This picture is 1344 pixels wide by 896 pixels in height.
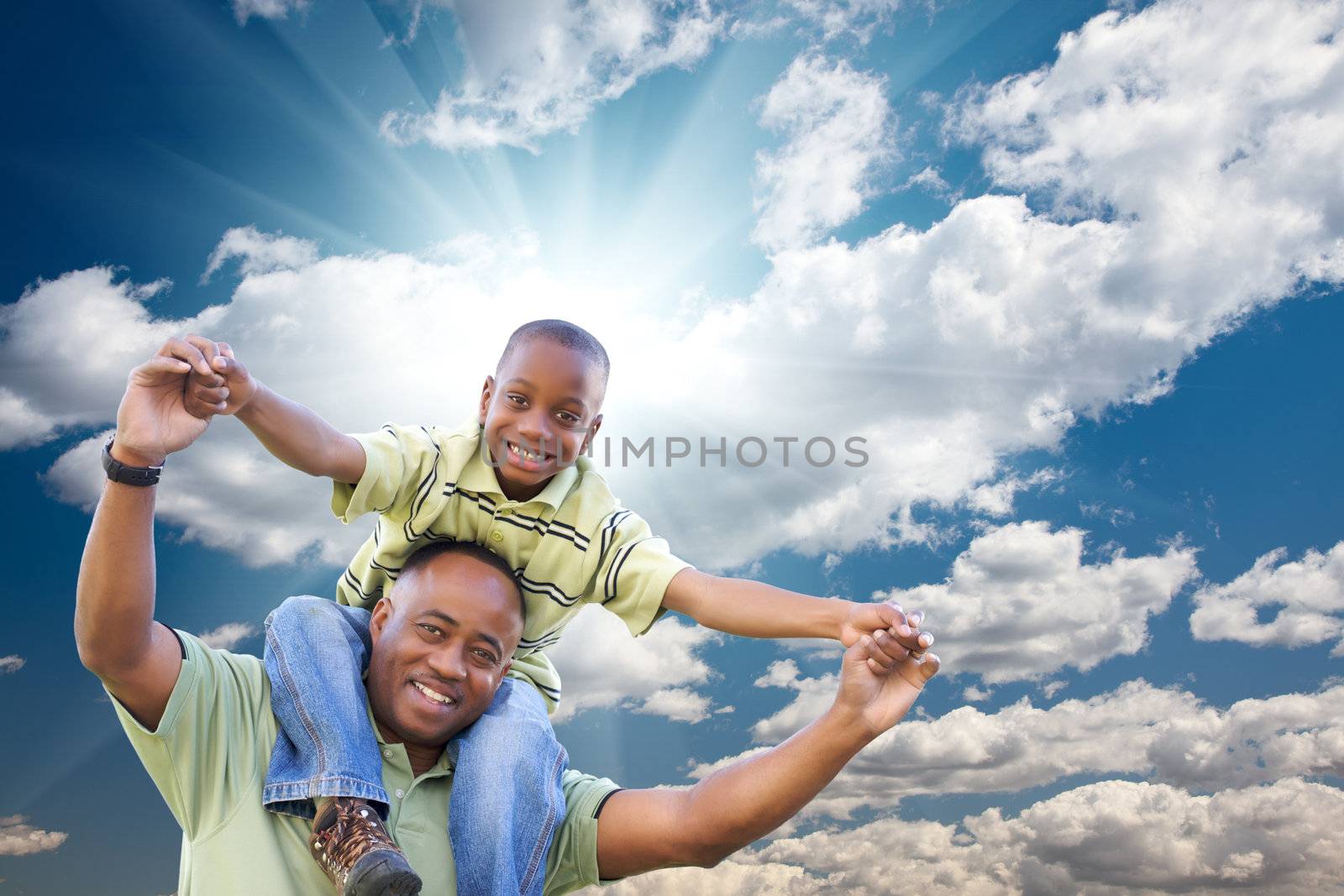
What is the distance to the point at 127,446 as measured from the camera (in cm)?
320

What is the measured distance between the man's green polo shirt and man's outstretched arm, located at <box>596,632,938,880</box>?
822 mm

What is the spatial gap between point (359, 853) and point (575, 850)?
51.9 inches

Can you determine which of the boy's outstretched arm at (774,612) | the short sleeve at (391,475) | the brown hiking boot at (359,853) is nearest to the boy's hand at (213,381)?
the short sleeve at (391,475)

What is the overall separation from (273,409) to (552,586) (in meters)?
1.51

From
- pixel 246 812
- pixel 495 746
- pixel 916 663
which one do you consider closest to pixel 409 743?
pixel 495 746

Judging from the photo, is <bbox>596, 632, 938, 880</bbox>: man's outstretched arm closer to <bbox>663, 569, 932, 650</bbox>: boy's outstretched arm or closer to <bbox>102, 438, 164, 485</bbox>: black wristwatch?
<bbox>663, 569, 932, 650</bbox>: boy's outstretched arm

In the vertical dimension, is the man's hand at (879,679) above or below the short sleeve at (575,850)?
above

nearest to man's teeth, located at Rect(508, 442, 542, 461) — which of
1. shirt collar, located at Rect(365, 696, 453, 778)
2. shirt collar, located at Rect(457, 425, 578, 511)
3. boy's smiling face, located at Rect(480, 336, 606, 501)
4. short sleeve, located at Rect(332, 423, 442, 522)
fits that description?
boy's smiling face, located at Rect(480, 336, 606, 501)

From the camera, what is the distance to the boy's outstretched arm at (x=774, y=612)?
3779 mm

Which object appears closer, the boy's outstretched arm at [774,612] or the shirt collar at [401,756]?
the boy's outstretched arm at [774,612]

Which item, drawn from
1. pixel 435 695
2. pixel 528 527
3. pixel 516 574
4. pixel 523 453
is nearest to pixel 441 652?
pixel 435 695

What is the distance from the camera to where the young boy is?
146 inches

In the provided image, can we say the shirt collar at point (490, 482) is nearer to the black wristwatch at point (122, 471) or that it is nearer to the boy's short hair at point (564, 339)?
the boy's short hair at point (564, 339)

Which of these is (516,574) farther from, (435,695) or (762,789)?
(762,789)
